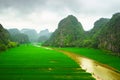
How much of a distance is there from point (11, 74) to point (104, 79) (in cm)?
1750

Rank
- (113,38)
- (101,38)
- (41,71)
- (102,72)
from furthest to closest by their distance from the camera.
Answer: (101,38) → (113,38) → (102,72) → (41,71)

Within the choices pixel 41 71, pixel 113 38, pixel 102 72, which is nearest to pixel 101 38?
pixel 113 38

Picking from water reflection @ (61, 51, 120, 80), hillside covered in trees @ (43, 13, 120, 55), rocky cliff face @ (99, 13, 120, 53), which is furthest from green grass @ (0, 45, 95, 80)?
rocky cliff face @ (99, 13, 120, 53)

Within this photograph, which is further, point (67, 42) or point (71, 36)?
point (71, 36)

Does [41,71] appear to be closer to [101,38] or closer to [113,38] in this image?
[113,38]

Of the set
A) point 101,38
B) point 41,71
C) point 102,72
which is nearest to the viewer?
point 41,71

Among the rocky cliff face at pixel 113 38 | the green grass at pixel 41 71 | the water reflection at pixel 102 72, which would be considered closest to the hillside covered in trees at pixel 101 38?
the rocky cliff face at pixel 113 38

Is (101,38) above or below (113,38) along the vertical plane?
above

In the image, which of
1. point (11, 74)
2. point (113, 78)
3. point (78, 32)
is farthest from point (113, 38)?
point (78, 32)

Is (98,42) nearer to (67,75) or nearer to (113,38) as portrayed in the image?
(113,38)

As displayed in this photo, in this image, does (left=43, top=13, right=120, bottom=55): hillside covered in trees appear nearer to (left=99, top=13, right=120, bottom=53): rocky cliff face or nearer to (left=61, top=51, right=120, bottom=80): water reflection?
(left=99, top=13, right=120, bottom=53): rocky cliff face

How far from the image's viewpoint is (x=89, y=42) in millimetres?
150125

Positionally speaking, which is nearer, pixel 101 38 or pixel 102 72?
pixel 102 72

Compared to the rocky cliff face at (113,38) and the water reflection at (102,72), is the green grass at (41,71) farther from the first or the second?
the rocky cliff face at (113,38)
